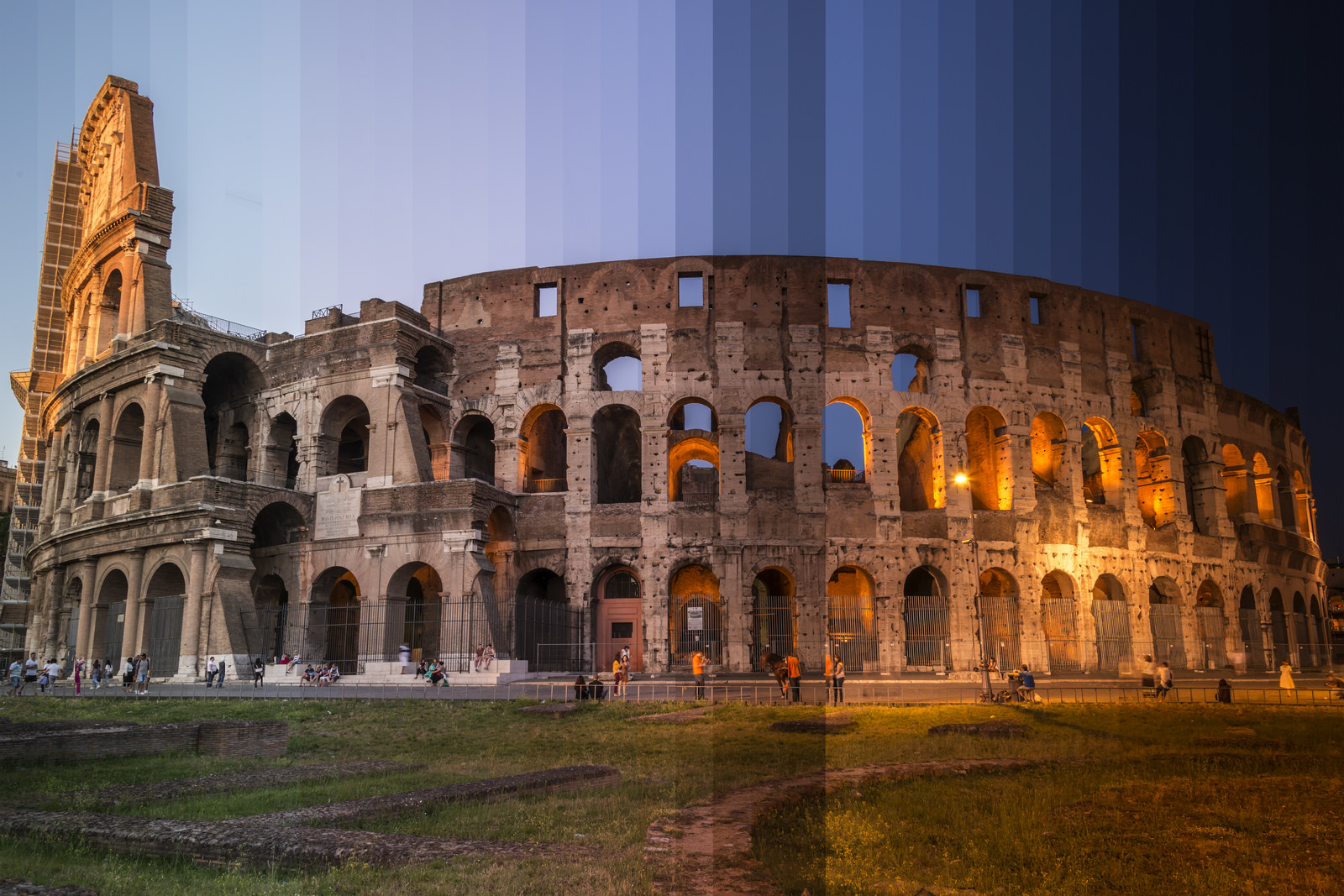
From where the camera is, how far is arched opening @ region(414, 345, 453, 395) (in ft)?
96.5

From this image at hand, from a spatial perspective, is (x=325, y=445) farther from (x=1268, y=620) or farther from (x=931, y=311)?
(x=1268, y=620)

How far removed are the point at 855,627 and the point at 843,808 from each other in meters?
20.5

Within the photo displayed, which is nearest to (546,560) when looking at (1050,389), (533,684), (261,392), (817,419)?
(533,684)

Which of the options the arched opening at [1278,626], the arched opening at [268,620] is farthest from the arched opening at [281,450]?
the arched opening at [1278,626]

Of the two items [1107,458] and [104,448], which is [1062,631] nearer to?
[1107,458]

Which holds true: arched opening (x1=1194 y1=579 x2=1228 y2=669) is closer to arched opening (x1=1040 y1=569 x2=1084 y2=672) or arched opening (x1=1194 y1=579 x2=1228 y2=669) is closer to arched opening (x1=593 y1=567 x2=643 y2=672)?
arched opening (x1=1040 y1=569 x2=1084 y2=672)

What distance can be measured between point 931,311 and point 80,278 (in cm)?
3067

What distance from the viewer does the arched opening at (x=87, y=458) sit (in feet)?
103

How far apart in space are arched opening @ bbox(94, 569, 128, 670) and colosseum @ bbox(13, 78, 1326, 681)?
5.0 inches

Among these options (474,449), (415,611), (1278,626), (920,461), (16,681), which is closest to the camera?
(16,681)

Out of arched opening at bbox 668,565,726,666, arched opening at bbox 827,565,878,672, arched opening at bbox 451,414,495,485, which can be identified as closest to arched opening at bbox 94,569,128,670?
arched opening at bbox 451,414,495,485

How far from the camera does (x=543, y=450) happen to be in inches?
1229

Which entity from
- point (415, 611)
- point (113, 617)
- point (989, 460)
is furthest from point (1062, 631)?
point (113, 617)

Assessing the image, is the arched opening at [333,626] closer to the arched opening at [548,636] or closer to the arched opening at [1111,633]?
the arched opening at [548,636]
